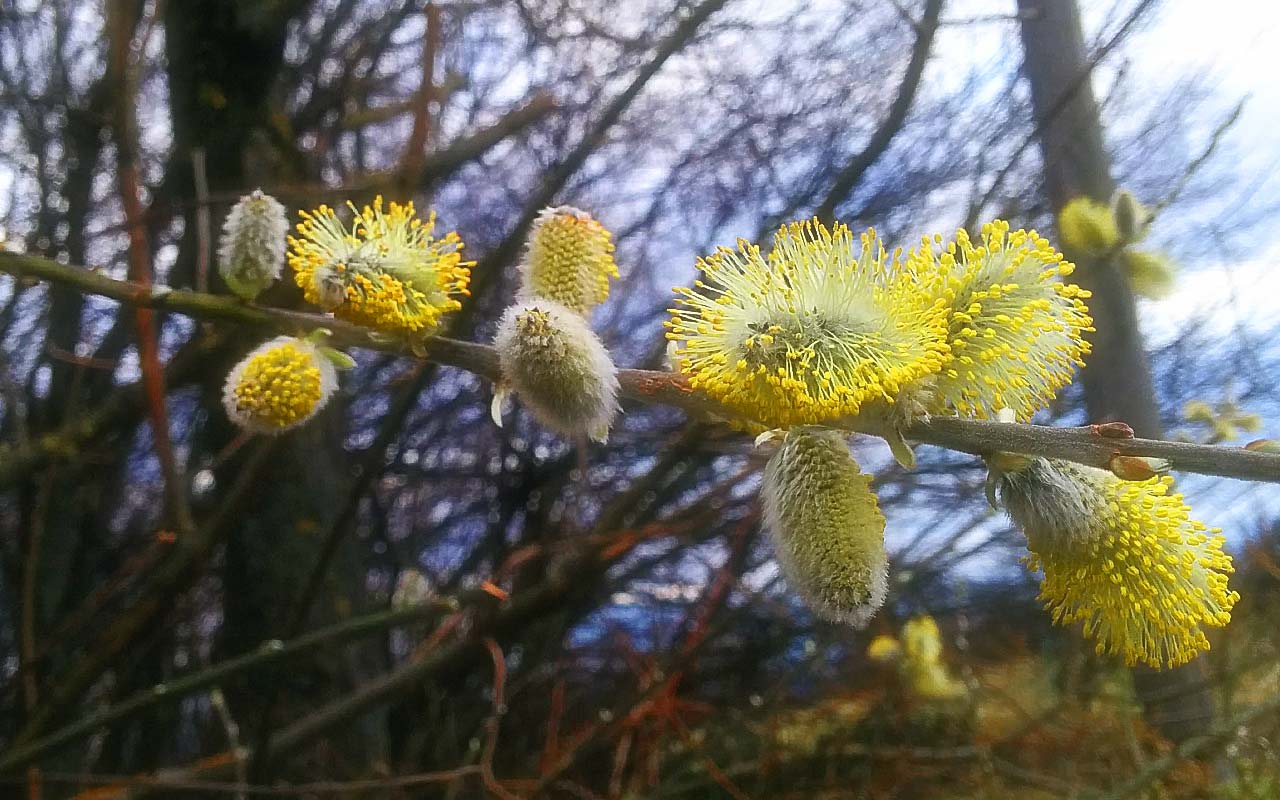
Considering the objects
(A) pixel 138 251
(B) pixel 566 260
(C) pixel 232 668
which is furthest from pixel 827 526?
(A) pixel 138 251

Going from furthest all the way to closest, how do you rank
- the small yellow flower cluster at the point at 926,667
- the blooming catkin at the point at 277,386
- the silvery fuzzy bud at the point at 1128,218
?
1. the small yellow flower cluster at the point at 926,667
2. the silvery fuzzy bud at the point at 1128,218
3. the blooming catkin at the point at 277,386

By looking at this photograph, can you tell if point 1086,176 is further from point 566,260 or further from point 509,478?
point 509,478

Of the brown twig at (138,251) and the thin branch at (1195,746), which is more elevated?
the brown twig at (138,251)

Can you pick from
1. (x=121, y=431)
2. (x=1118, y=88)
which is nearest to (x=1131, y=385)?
(x=1118, y=88)

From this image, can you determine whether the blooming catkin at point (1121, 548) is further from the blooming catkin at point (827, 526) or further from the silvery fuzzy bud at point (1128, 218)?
the silvery fuzzy bud at point (1128, 218)

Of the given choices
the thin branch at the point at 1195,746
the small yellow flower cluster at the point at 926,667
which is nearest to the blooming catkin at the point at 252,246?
the thin branch at the point at 1195,746

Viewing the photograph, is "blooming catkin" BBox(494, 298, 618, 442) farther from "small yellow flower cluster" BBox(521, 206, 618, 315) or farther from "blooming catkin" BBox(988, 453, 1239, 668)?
"blooming catkin" BBox(988, 453, 1239, 668)

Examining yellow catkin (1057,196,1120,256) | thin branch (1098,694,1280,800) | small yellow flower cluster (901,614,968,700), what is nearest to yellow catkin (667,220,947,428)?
yellow catkin (1057,196,1120,256)
